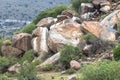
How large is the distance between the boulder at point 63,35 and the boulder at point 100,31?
1304mm

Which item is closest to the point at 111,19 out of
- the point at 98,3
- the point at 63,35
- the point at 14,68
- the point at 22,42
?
the point at 63,35

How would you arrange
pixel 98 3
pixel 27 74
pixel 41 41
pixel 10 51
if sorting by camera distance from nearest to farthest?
pixel 27 74 < pixel 41 41 < pixel 10 51 < pixel 98 3

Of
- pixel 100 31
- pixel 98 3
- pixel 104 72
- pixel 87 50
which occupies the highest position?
pixel 104 72

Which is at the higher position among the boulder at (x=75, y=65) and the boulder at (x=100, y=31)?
the boulder at (x=100, y=31)

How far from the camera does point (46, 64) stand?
2143 inches

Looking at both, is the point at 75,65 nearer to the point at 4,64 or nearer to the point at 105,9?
the point at 4,64

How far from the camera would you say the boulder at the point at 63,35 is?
57281 mm

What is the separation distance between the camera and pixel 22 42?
60344 mm

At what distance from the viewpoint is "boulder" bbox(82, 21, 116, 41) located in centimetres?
5638

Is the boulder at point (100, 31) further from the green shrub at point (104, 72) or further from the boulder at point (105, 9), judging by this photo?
the green shrub at point (104, 72)

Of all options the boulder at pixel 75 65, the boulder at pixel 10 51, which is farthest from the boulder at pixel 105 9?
the boulder at pixel 75 65

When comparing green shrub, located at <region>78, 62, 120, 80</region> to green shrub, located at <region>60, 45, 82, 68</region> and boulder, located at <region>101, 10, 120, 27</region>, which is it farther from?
boulder, located at <region>101, 10, 120, 27</region>

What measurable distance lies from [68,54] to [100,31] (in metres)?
4.86

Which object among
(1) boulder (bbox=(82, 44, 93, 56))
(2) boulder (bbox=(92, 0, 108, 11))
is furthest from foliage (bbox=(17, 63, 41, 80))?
(2) boulder (bbox=(92, 0, 108, 11))
